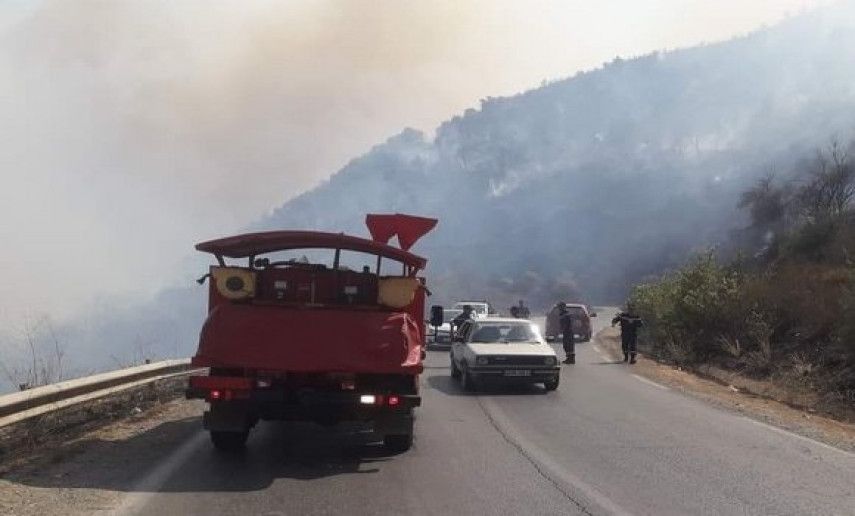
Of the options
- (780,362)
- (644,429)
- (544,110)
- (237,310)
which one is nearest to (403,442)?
(237,310)

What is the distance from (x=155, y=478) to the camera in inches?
328

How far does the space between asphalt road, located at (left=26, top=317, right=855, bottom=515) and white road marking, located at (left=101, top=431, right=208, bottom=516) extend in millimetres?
17

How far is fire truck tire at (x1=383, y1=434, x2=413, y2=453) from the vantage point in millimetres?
9852

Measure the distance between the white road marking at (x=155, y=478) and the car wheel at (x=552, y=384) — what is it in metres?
8.08

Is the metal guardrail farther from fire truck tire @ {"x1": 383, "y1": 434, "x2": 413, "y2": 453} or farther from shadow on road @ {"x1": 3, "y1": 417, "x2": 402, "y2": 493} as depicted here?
fire truck tire @ {"x1": 383, "y1": 434, "x2": 413, "y2": 453}

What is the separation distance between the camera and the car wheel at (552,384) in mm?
17114

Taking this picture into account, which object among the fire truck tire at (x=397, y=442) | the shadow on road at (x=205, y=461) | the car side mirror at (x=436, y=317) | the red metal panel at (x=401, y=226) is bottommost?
the shadow on road at (x=205, y=461)

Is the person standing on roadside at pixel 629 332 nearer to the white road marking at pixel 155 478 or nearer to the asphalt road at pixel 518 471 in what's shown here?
the asphalt road at pixel 518 471

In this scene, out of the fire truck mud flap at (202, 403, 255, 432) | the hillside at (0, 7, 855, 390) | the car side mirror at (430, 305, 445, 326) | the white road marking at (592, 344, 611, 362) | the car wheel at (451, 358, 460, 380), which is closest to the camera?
the fire truck mud flap at (202, 403, 255, 432)

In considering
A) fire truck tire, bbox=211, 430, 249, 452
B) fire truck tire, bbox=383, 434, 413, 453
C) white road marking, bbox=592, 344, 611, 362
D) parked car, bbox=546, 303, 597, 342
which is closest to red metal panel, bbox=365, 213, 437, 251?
fire truck tire, bbox=383, 434, 413, 453

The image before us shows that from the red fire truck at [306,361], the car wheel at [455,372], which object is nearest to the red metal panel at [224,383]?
the red fire truck at [306,361]

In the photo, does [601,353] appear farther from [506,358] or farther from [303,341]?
[303,341]

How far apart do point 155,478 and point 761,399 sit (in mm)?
13993

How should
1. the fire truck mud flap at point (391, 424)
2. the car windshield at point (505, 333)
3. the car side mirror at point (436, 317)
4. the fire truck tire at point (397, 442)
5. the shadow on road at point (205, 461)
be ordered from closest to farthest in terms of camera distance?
the shadow on road at point (205, 461) → the fire truck mud flap at point (391, 424) → the fire truck tire at point (397, 442) → the car side mirror at point (436, 317) → the car windshield at point (505, 333)
